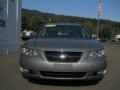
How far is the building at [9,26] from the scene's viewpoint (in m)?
16.4

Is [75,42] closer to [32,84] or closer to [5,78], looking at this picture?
[32,84]

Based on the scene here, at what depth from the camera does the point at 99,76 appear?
712 cm

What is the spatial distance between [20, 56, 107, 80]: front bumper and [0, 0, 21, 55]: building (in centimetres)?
938

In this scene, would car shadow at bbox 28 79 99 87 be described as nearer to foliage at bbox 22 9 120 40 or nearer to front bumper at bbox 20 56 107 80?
front bumper at bbox 20 56 107 80

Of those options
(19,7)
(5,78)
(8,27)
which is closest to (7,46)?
(8,27)

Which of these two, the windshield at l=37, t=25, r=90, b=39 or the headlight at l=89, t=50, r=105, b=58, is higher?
the windshield at l=37, t=25, r=90, b=39

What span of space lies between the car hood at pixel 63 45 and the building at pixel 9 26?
9.09m

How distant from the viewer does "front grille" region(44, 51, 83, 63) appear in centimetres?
676

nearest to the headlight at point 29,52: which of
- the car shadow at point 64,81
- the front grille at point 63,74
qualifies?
the front grille at point 63,74

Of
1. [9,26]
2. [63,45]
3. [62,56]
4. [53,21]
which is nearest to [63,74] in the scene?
[62,56]

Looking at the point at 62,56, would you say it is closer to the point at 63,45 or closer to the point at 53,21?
the point at 63,45

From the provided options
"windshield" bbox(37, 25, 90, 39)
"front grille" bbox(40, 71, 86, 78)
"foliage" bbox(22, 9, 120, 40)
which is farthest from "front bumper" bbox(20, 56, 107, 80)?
"foliage" bbox(22, 9, 120, 40)

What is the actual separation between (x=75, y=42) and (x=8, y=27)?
430 inches

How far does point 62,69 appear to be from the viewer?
6.71 m
